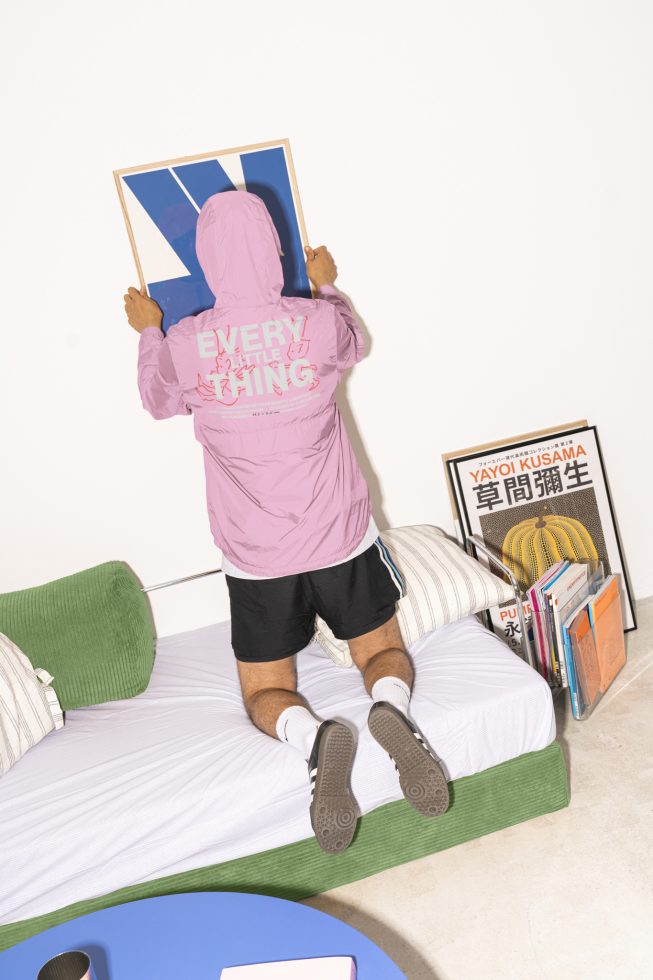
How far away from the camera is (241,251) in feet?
6.97

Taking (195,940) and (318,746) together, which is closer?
(195,940)

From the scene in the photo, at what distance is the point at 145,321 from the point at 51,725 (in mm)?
1227

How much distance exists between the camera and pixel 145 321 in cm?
255

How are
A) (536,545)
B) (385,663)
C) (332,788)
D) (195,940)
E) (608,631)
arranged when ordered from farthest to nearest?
(536,545), (608,631), (385,663), (332,788), (195,940)

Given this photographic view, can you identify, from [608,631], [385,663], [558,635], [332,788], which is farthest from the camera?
[608,631]

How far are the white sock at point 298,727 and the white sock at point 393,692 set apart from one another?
0.57 ft

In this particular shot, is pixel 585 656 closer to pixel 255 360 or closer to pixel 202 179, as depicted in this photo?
pixel 255 360

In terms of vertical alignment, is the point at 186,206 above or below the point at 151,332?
above

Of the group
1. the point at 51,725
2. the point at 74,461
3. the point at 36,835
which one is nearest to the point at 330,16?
the point at 74,461

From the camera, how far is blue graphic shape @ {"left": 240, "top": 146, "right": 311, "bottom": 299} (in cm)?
260

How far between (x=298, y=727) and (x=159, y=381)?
0.99 m

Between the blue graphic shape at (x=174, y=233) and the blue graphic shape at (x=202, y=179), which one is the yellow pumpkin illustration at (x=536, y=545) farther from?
the blue graphic shape at (x=202, y=179)

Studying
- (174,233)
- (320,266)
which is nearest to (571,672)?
(320,266)

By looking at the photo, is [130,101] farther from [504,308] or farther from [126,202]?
[504,308]
